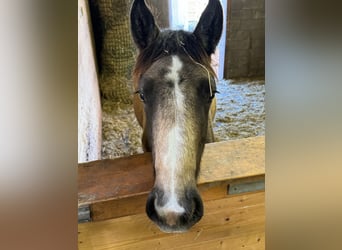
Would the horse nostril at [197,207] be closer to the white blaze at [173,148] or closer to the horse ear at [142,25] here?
the white blaze at [173,148]

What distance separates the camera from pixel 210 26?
0.60 meters

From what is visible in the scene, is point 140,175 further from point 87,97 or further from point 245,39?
point 245,39

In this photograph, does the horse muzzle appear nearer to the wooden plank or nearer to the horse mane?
the wooden plank

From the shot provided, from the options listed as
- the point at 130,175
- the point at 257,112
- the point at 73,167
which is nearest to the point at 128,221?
the point at 130,175

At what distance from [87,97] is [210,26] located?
23 centimetres

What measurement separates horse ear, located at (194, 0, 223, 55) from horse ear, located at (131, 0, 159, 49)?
73 millimetres

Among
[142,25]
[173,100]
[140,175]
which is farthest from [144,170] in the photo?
[142,25]

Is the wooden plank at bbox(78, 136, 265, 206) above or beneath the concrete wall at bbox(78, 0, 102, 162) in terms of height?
beneath

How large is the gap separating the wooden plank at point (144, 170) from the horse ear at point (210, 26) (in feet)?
0.58

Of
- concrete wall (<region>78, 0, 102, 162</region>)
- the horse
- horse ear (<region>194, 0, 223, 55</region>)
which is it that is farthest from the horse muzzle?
horse ear (<region>194, 0, 223, 55</region>)

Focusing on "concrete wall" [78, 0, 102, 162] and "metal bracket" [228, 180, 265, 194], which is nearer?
"concrete wall" [78, 0, 102, 162]

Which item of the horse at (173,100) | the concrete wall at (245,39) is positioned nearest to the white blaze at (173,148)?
the horse at (173,100)

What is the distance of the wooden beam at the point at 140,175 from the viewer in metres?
0.61

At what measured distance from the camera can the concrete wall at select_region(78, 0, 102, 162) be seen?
526 millimetres
